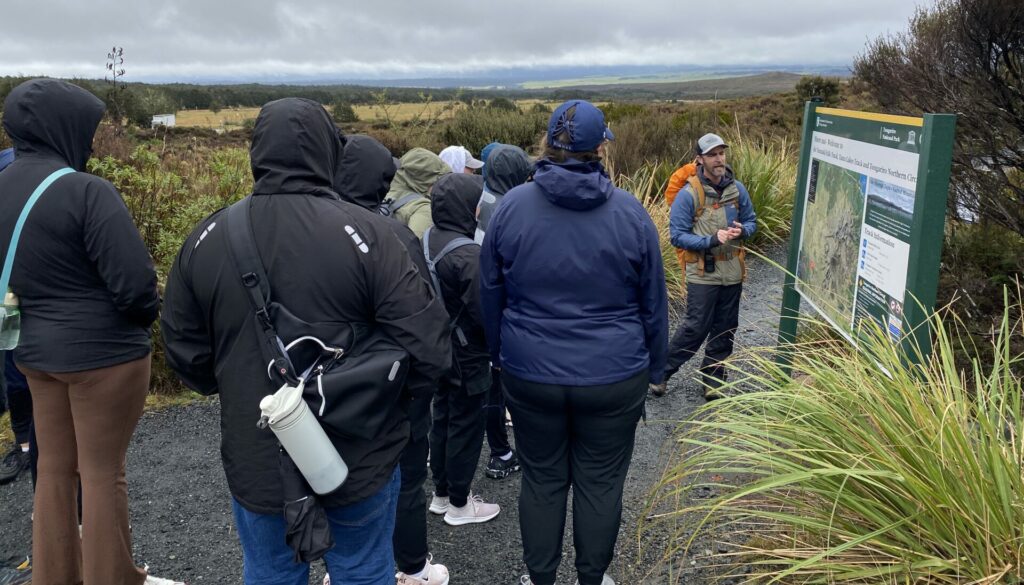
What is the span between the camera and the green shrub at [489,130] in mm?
15320

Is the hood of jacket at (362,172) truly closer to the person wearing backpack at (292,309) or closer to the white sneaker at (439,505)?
the person wearing backpack at (292,309)

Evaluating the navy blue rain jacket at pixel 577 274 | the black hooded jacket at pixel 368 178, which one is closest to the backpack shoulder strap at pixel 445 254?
the black hooded jacket at pixel 368 178

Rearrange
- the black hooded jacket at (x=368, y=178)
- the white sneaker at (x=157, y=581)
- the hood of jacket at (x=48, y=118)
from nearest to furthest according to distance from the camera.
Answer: the hood of jacket at (x=48, y=118)
the black hooded jacket at (x=368, y=178)
the white sneaker at (x=157, y=581)

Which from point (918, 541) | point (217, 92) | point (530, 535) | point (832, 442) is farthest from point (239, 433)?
point (217, 92)

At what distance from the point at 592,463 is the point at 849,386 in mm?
1027

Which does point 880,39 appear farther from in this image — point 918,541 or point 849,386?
point 918,541

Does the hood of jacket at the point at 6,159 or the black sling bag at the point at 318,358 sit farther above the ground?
the hood of jacket at the point at 6,159

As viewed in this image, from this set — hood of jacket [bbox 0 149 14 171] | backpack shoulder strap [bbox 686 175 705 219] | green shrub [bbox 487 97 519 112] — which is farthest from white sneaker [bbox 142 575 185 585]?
Answer: green shrub [bbox 487 97 519 112]

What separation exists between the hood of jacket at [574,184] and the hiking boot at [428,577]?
171 cm

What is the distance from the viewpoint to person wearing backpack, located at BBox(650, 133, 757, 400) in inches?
192

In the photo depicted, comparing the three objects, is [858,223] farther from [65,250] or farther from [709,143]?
[65,250]

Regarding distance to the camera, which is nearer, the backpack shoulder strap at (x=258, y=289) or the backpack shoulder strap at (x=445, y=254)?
the backpack shoulder strap at (x=258, y=289)

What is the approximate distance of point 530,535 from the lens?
2930 millimetres

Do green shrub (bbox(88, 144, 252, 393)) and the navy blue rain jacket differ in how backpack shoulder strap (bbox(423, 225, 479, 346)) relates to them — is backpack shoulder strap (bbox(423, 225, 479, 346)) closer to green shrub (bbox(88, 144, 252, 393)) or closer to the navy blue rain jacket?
the navy blue rain jacket
